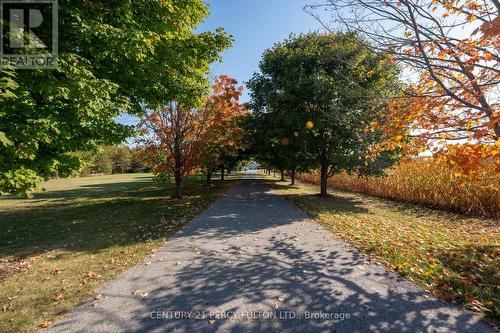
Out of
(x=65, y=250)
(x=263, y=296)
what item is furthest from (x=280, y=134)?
(x=263, y=296)

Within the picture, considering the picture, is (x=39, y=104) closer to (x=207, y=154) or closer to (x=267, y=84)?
(x=207, y=154)

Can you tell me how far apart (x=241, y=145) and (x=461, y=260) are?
580 inches

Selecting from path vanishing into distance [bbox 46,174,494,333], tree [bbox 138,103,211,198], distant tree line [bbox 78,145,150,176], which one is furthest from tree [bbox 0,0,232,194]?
distant tree line [bbox 78,145,150,176]

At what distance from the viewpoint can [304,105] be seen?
13391 mm

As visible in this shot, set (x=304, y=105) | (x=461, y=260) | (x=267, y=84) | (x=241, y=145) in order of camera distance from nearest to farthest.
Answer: (x=461, y=260)
(x=304, y=105)
(x=267, y=84)
(x=241, y=145)

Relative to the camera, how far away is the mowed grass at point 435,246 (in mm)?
3936

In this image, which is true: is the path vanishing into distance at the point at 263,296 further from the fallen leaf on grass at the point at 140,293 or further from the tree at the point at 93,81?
the tree at the point at 93,81

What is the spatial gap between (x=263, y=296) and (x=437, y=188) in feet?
37.6

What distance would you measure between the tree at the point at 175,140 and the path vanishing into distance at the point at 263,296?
7.96 meters

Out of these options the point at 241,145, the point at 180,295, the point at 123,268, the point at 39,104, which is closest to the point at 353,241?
the point at 180,295

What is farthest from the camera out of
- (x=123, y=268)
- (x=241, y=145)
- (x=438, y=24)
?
(x=241, y=145)

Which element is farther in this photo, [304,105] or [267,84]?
[267,84]

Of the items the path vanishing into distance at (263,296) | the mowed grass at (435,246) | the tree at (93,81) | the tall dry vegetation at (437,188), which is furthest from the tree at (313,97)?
the path vanishing into distance at (263,296)

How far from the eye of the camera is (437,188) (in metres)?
11.5
